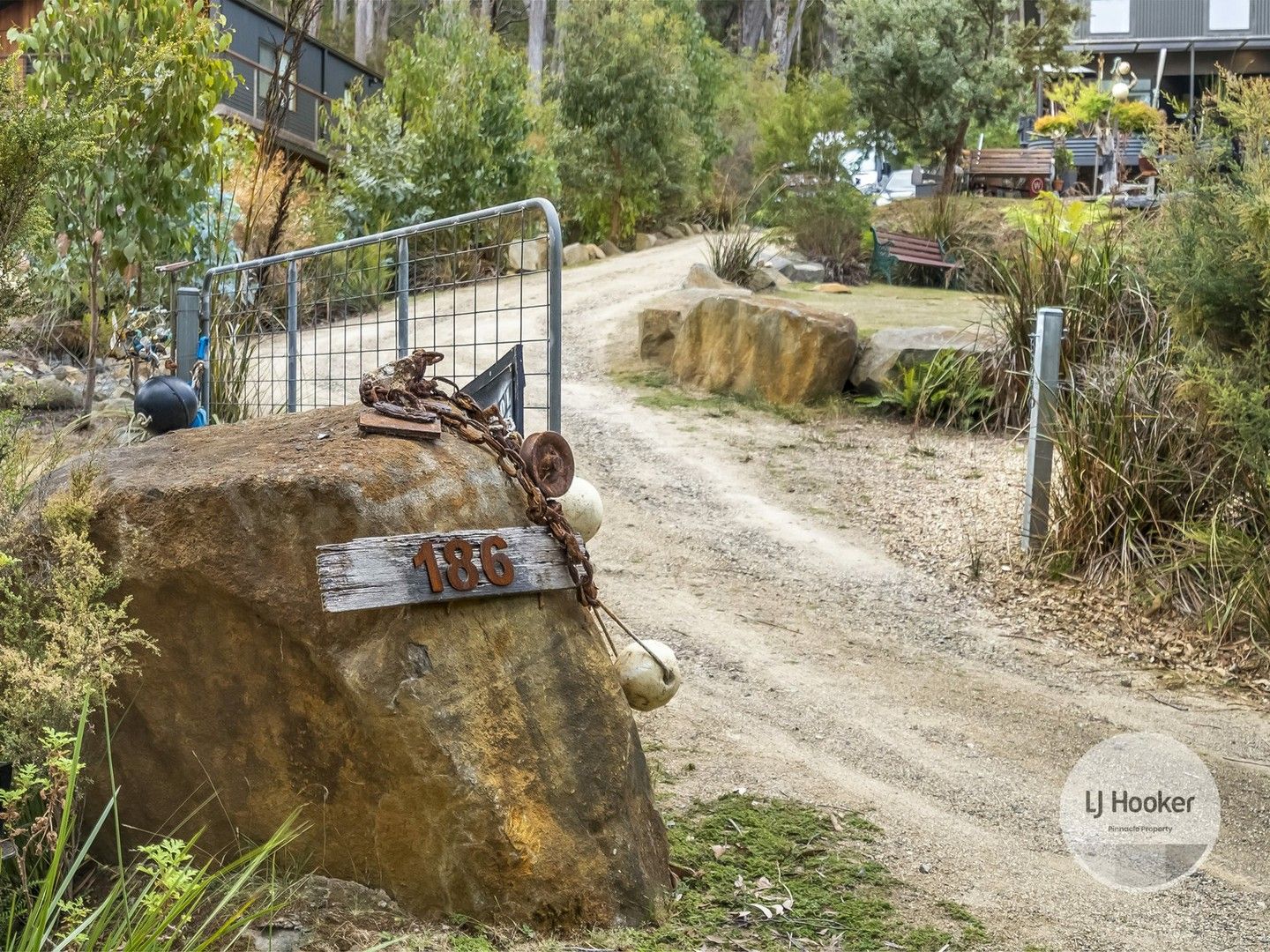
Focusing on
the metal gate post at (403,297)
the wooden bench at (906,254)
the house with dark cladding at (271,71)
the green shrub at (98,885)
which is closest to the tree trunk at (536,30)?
→ the house with dark cladding at (271,71)

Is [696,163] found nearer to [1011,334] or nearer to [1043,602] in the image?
[1011,334]

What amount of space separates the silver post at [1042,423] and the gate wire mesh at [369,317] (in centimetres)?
276

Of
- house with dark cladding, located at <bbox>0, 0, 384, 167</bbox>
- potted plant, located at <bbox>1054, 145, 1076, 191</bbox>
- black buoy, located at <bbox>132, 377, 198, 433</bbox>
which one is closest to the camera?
black buoy, located at <bbox>132, 377, 198, 433</bbox>

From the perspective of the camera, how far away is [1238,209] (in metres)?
5.76

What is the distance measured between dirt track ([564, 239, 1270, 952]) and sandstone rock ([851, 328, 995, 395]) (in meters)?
0.89

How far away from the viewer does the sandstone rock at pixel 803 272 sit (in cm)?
1562

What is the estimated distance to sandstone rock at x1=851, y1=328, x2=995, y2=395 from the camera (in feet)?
33.7

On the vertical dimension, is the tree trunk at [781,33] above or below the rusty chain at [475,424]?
above

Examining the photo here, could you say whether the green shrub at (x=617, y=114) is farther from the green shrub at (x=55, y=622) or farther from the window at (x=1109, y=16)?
the green shrub at (x=55, y=622)

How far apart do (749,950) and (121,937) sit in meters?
1.46

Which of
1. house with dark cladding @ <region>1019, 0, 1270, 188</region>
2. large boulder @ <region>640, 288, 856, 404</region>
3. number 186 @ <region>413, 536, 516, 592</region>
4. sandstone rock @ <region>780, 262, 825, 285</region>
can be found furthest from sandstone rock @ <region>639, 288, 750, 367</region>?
house with dark cladding @ <region>1019, 0, 1270, 188</region>

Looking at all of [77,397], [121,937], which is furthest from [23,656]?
[77,397]

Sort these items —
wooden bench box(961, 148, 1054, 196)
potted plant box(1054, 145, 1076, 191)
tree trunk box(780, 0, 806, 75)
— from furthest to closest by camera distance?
tree trunk box(780, 0, 806, 75) → potted plant box(1054, 145, 1076, 191) → wooden bench box(961, 148, 1054, 196)

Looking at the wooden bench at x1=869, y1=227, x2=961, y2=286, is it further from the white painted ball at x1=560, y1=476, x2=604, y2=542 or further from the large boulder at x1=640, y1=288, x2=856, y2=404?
the white painted ball at x1=560, y1=476, x2=604, y2=542
